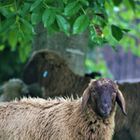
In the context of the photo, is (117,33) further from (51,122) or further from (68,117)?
(51,122)

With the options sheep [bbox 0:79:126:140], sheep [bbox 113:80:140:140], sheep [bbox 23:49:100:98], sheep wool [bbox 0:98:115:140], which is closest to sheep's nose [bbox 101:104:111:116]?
sheep [bbox 0:79:126:140]

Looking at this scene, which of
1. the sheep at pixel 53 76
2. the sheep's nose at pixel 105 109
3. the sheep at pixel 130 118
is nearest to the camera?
the sheep's nose at pixel 105 109

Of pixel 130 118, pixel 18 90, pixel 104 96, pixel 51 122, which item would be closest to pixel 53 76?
pixel 18 90

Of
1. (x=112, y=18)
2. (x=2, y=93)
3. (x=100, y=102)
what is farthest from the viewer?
(x=112, y=18)

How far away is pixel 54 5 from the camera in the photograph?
30.0 ft

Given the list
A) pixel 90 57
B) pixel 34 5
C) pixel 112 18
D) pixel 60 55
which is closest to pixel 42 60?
pixel 60 55

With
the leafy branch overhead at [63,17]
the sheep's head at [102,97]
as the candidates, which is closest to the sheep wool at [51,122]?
the sheep's head at [102,97]

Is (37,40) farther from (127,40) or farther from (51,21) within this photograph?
(51,21)

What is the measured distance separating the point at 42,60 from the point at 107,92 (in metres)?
4.42

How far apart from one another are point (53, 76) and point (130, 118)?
2.13 metres

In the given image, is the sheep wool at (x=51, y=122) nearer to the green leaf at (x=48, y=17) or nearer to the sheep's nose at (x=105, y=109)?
the sheep's nose at (x=105, y=109)

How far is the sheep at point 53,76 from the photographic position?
469 inches

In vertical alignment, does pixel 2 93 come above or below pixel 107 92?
below

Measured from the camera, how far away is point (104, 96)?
8383 millimetres
